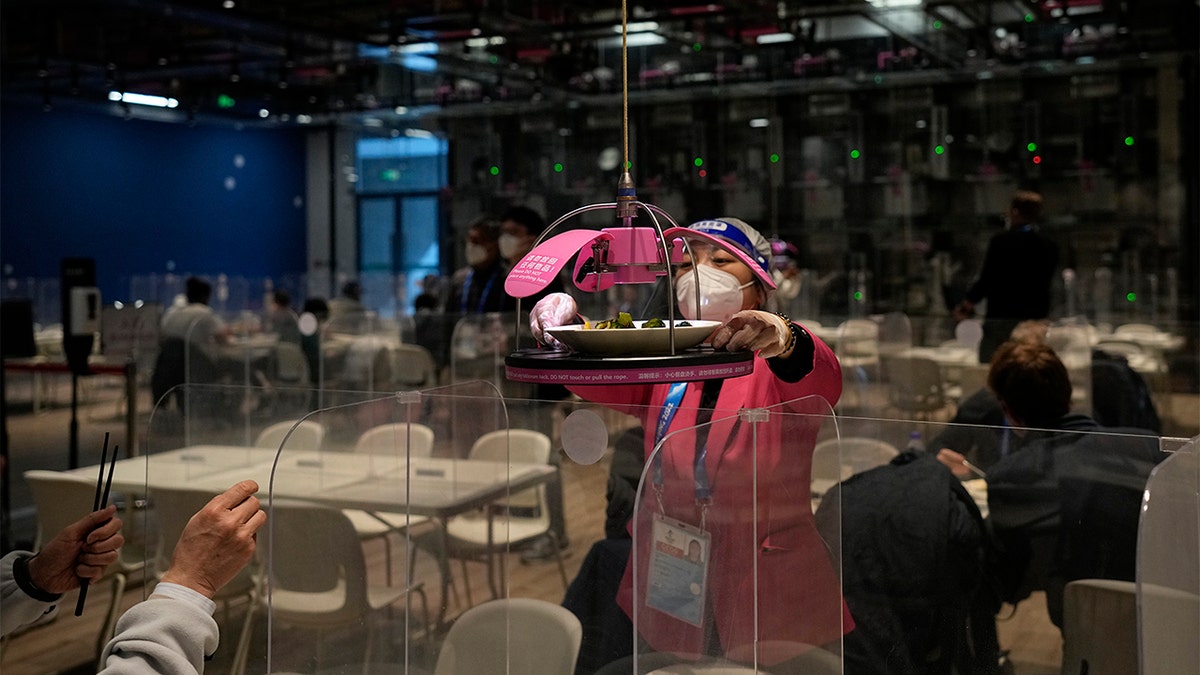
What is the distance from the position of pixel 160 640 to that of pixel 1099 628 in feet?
5.42

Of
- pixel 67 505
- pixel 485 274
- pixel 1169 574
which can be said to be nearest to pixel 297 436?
pixel 67 505

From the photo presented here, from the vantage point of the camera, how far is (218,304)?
11359 mm

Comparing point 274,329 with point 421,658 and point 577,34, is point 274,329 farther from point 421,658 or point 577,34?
point 421,658

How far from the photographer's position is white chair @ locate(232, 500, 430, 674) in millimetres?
2150

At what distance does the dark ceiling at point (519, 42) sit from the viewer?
763 cm

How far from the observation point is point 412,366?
6.21m

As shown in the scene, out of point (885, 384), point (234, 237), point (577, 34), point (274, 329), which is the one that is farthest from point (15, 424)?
point (885, 384)

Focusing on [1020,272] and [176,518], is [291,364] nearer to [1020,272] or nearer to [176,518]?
[176,518]

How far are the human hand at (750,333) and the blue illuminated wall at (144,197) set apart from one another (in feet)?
28.5

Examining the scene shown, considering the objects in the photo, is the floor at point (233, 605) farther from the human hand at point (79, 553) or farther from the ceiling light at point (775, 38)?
the ceiling light at point (775, 38)

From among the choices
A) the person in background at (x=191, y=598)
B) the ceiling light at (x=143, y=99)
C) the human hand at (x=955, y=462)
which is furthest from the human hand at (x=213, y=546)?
the ceiling light at (x=143, y=99)

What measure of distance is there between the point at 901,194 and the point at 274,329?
4.41 metres

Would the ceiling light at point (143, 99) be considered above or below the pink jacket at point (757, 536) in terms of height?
above

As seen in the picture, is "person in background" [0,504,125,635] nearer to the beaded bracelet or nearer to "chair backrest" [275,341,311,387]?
the beaded bracelet
